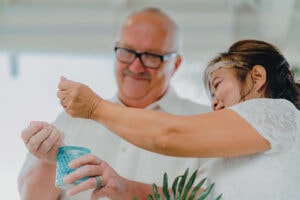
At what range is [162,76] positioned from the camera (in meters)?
2.42

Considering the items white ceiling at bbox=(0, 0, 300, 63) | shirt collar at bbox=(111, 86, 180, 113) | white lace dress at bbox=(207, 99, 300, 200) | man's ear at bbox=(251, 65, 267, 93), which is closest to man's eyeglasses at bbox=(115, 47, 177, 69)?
shirt collar at bbox=(111, 86, 180, 113)

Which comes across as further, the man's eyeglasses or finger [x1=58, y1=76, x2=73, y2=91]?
the man's eyeglasses

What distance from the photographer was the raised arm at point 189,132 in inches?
44.6

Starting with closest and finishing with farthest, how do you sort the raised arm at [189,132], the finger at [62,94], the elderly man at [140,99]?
1. the raised arm at [189,132]
2. the finger at [62,94]
3. the elderly man at [140,99]

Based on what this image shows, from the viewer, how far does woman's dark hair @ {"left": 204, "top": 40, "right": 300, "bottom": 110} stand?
133cm

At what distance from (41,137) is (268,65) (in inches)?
25.1

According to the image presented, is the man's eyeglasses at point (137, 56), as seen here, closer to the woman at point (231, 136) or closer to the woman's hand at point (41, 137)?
the woman's hand at point (41, 137)

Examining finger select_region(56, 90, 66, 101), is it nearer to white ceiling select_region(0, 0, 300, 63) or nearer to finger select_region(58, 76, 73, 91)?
finger select_region(58, 76, 73, 91)

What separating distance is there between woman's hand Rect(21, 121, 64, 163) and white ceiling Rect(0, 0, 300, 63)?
8.09 feet

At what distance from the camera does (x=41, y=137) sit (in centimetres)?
141

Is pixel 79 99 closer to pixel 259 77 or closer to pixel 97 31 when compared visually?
pixel 259 77

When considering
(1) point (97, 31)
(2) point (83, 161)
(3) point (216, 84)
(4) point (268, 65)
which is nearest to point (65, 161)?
(2) point (83, 161)

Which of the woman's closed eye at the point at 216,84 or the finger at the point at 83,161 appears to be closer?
the finger at the point at 83,161

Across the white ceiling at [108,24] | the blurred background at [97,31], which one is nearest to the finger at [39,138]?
the blurred background at [97,31]
